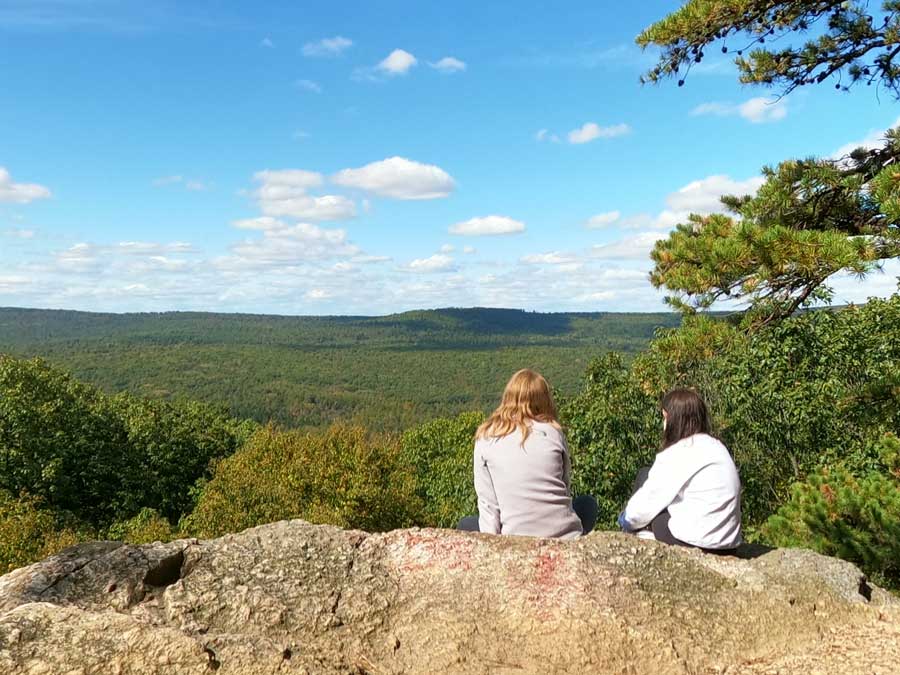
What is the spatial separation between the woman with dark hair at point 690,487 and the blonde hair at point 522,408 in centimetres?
89

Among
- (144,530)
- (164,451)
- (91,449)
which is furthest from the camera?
(164,451)

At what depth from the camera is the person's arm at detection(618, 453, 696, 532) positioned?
17.5 ft

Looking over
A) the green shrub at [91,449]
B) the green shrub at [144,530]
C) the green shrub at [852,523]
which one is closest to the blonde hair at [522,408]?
the green shrub at [852,523]

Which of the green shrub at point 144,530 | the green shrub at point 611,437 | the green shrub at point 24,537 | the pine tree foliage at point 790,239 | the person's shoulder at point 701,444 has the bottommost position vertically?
the green shrub at point 144,530

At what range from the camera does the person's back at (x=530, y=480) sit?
5297 millimetres

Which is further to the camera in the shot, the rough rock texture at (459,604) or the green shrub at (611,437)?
the green shrub at (611,437)

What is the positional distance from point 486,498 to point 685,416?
5.43 feet

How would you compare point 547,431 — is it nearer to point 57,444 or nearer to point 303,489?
point 303,489

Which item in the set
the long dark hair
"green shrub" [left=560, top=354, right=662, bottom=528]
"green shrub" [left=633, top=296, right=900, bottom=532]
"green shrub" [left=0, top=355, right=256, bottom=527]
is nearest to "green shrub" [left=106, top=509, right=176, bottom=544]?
"green shrub" [left=0, top=355, right=256, bottom=527]

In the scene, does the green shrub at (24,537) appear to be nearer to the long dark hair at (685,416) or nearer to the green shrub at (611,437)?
the green shrub at (611,437)

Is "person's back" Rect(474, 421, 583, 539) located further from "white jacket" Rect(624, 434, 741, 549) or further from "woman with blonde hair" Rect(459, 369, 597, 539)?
"white jacket" Rect(624, 434, 741, 549)

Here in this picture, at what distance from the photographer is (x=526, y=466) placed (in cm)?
528

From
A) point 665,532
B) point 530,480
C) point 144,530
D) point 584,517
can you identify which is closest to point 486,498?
point 530,480

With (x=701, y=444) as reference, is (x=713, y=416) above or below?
below
